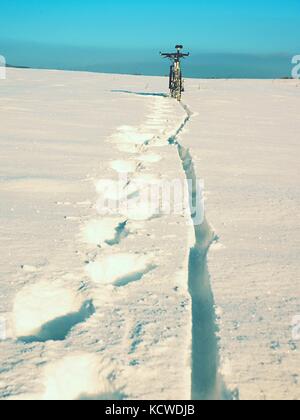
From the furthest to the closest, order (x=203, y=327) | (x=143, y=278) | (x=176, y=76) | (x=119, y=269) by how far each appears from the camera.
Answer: (x=176, y=76)
(x=119, y=269)
(x=143, y=278)
(x=203, y=327)

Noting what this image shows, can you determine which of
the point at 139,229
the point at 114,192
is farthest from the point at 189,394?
the point at 114,192

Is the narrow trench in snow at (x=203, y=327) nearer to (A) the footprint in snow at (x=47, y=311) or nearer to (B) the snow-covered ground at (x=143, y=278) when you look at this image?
(B) the snow-covered ground at (x=143, y=278)

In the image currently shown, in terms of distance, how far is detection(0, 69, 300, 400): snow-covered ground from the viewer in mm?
1438

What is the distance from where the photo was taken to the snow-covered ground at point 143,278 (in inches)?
56.6

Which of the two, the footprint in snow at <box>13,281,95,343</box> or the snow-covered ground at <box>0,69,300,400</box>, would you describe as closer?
the snow-covered ground at <box>0,69,300,400</box>

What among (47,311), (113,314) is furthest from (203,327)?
(47,311)

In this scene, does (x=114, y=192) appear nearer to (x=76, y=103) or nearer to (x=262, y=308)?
(x=262, y=308)

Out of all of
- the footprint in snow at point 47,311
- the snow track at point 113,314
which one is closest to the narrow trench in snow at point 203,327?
the snow track at point 113,314

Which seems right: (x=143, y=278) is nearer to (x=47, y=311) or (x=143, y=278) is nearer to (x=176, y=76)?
(x=47, y=311)

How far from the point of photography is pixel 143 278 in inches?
80.0

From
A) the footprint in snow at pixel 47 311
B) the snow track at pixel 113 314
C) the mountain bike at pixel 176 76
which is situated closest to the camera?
the snow track at pixel 113 314

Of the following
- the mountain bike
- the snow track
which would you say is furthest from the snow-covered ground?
the mountain bike

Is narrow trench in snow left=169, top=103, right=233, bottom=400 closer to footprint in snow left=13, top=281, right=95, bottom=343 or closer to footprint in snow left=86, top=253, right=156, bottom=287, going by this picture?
footprint in snow left=86, top=253, right=156, bottom=287

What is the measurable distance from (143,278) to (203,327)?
405mm
